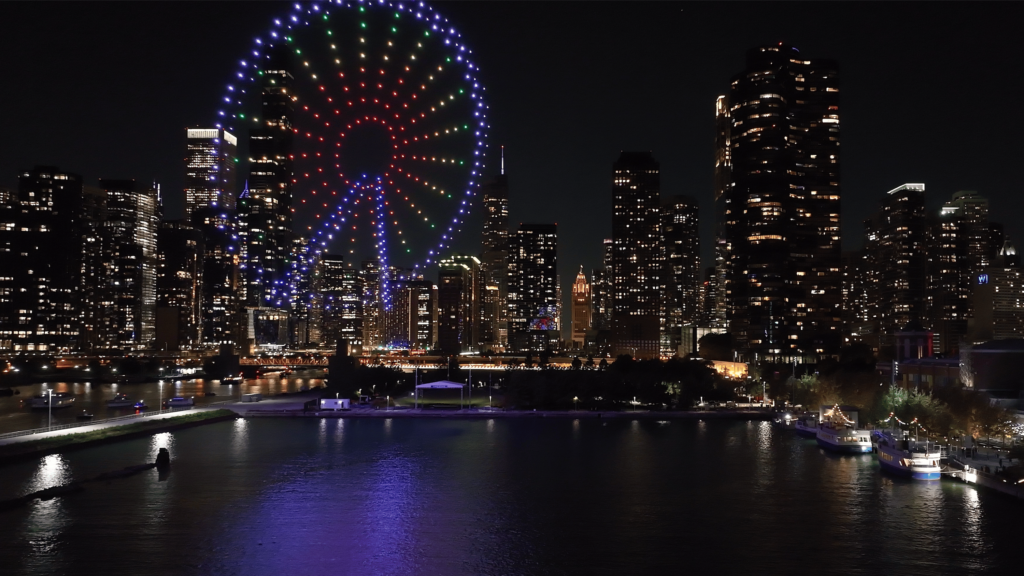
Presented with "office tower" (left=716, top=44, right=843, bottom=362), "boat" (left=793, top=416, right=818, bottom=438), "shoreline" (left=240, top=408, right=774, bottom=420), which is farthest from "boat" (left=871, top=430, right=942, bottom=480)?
"office tower" (left=716, top=44, right=843, bottom=362)

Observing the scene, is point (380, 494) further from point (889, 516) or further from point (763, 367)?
point (763, 367)

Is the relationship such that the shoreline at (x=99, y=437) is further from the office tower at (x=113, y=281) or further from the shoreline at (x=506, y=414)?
the office tower at (x=113, y=281)

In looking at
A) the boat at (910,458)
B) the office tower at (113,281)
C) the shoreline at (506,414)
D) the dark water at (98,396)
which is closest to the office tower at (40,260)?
the office tower at (113,281)

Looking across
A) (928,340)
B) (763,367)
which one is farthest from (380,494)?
(763,367)

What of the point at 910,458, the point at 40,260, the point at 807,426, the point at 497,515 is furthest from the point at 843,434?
the point at 40,260

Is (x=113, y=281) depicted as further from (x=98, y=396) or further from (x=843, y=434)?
(x=843, y=434)

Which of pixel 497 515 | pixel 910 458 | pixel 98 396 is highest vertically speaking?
pixel 910 458
